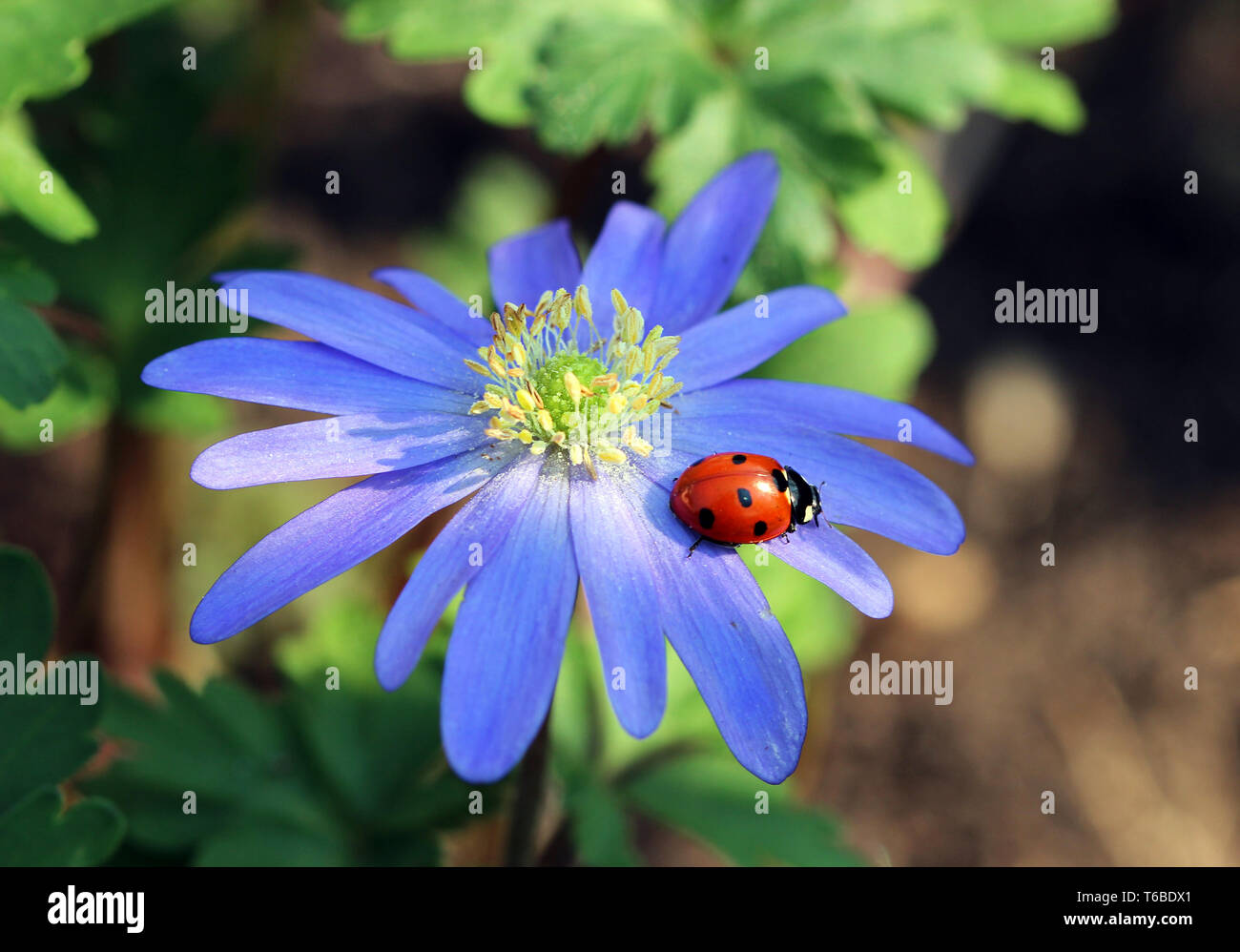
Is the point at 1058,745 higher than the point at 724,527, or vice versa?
the point at 724,527

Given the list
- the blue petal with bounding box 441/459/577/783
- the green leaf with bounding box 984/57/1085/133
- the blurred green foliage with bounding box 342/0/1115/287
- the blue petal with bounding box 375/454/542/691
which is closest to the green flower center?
the blue petal with bounding box 375/454/542/691

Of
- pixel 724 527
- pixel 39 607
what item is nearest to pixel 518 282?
pixel 724 527

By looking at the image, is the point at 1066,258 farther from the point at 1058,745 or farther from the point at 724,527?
the point at 724,527

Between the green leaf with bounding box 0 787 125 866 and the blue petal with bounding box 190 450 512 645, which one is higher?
the blue petal with bounding box 190 450 512 645

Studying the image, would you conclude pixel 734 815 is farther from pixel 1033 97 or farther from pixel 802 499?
pixel 1033 97

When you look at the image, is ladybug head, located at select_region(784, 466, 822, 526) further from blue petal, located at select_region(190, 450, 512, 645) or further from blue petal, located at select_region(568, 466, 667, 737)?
blue petal, located at select_region(190, 450, 512, 645)

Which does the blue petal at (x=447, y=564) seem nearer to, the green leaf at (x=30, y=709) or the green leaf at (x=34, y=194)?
the green leaf at (x=30, y=709)

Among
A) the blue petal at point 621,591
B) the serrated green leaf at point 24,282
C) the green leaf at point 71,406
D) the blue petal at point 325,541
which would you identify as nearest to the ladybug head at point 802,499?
the blue petal at point 621,591
